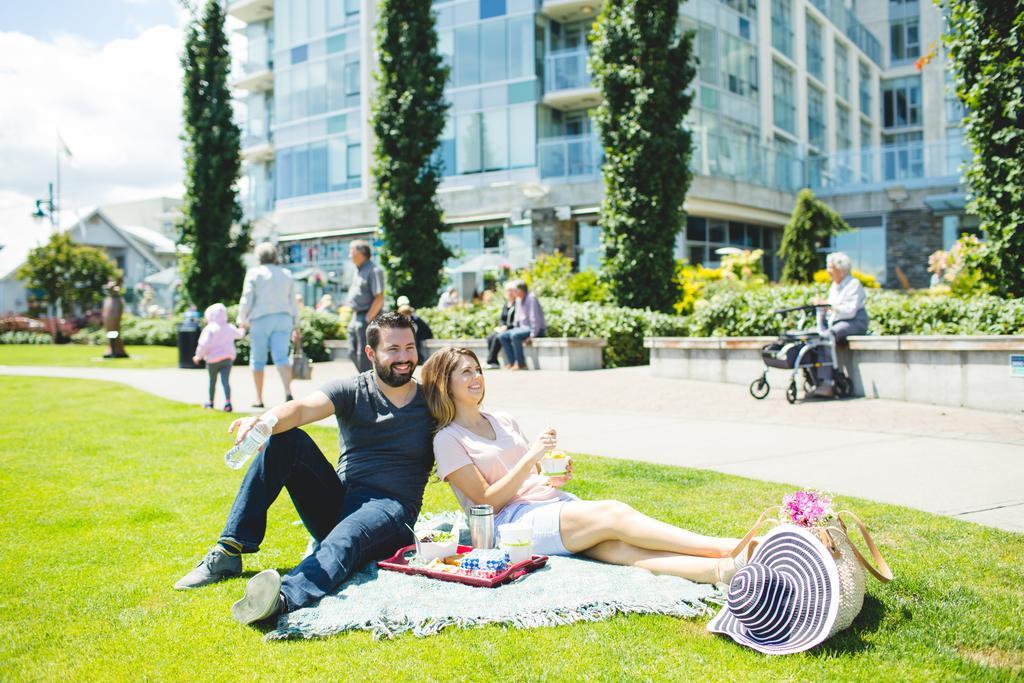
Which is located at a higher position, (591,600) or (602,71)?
(602,71)

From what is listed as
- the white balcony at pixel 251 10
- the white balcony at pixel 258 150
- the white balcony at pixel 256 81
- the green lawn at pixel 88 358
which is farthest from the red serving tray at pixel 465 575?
the white balcony at pixel 251 10

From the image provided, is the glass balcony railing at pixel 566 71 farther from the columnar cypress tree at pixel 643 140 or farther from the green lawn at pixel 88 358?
the green lawn at pixel 88 358

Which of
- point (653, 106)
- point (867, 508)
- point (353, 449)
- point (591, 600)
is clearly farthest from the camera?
point (653, 106)

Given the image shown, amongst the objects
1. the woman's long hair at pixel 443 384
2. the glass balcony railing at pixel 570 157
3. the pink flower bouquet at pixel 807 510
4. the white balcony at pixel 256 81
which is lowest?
the pink flower bouquet at pixel 807 510

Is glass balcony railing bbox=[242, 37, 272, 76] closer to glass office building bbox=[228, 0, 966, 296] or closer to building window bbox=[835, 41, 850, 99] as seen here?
glass office building bbox=[228, 0, 966, 296]

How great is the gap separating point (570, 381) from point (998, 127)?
6.51 meters

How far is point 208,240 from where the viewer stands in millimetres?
27469

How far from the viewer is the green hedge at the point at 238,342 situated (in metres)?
20.2

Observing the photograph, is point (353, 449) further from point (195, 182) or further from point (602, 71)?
point (195, 182)

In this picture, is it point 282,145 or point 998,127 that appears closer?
point 998,127

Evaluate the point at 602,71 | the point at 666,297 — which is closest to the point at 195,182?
the point at 602,71

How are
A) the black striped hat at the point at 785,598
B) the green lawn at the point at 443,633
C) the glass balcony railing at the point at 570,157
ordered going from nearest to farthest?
the green lawn at the point at 443,633 → the black striped hat at the point at 785,598 → the glass balcony railing at the point at 570,157

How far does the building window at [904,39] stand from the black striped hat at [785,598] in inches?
1924

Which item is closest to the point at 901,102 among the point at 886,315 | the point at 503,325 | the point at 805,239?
the point at 805,239
